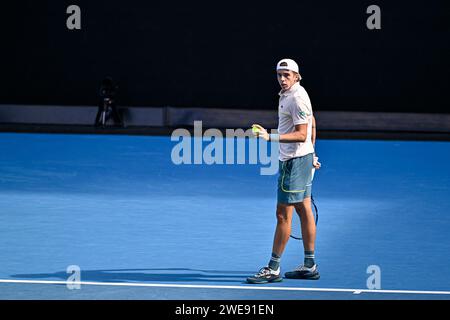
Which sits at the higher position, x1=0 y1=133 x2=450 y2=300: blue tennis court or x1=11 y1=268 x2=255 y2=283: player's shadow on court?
x1=0 y1=133 x2=450 y2=300: blue tennis court

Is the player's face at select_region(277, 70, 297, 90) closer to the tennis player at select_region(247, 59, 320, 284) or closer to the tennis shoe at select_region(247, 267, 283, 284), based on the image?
the tennis player at select_region(247, 59, 320, 284)

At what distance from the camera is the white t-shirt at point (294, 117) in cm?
845

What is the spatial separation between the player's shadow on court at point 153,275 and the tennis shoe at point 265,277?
0.14 m

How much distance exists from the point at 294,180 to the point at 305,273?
2.80 feet

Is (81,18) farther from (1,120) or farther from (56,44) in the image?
(1,120)

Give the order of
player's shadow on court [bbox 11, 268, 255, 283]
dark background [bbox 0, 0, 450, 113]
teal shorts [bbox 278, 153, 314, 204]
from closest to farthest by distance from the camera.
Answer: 1. teal shorts [bbox 278, 153, 314, 204]
2. player's shadow on court [bbox 11, 268, 255, 283]
3. dark background [bbox 0, 0, 450, 113]

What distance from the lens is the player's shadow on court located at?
346 inches

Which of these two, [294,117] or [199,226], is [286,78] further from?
[199,226]

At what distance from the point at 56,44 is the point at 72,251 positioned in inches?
535

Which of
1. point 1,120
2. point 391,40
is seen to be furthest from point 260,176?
point 1,120

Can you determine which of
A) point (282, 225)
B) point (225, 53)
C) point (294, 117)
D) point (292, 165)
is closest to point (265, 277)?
point (282, 225)

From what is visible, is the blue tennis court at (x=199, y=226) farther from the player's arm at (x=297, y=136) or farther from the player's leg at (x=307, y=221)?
the player's arm at (x=297, y=136)

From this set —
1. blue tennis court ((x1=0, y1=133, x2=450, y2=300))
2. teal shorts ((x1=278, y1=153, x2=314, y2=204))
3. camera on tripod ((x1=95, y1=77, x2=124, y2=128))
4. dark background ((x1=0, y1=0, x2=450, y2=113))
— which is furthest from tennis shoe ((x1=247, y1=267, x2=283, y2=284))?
dark background ((x1=0, y1=0, x2=450, y2=113))

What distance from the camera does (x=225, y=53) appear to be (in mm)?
22547
